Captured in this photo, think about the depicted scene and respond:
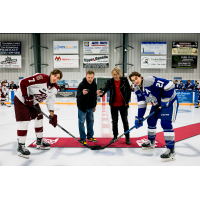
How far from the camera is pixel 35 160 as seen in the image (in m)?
2.12

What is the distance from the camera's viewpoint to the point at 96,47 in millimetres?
12773

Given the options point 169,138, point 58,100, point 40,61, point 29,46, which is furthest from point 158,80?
point 29,46

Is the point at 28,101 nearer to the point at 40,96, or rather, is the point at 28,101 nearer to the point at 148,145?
the point at 40,96

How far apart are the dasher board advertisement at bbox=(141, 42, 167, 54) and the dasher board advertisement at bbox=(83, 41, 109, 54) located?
2.90 meters

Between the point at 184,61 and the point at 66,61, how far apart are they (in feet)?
30.3

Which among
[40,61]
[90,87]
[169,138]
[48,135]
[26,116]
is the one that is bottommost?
[48,135]

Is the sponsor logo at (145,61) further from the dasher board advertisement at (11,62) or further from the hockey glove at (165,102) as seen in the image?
the hockey glove at (165,102)

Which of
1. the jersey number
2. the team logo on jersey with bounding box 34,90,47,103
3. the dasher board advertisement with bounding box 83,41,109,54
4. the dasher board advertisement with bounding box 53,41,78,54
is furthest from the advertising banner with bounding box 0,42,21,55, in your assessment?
the jersey number

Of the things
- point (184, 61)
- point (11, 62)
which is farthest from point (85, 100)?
point (11, 62)

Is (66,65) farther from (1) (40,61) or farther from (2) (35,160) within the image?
(2) (35,160)

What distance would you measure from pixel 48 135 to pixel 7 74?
12222 mm

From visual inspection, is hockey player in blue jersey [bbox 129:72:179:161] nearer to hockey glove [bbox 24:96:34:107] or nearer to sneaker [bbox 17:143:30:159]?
hockey glove [bbox 24:96:34:107]

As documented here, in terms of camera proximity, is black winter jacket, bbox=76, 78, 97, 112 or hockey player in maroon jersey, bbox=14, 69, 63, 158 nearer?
hockey player in maroon jersey, bbox=14, 69, 63, 158

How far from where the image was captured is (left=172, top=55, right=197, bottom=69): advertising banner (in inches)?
506
